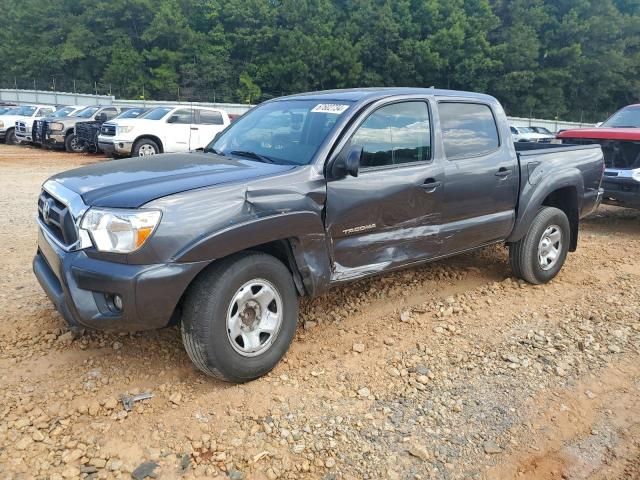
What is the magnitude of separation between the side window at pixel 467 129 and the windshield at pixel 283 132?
0.98 metres

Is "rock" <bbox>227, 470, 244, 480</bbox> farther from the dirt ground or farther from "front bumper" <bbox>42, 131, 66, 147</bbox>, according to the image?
"front bumper" <bbox>42, 131, 66, 147</bbox>

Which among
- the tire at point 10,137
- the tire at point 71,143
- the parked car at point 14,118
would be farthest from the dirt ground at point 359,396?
the tire at point 10,137

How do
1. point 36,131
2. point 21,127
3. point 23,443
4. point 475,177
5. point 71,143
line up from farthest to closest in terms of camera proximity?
point 21,127 < point 36,131 < point 71,143 < point 475,177 < point 23,443

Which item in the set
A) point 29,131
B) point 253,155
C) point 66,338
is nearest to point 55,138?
point 29,131

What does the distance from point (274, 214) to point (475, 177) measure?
200 cm

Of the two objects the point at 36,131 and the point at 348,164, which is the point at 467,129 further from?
the point at 36,131

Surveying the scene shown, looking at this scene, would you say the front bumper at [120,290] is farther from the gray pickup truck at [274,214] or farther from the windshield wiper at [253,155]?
the windshield wiper at [253,155]

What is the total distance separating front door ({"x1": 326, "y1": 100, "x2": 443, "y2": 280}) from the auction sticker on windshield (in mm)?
198

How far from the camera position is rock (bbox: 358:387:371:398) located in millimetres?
3209

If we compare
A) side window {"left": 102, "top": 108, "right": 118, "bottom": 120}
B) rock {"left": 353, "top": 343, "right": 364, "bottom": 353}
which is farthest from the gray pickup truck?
side window {"left": 102, "top": 108, "right": 118, "bottom": 120}

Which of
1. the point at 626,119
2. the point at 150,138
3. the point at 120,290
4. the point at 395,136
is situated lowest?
the point at 120,290

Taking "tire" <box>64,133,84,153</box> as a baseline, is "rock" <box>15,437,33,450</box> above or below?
below

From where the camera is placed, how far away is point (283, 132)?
3.90m

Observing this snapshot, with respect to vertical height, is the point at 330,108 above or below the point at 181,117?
above
